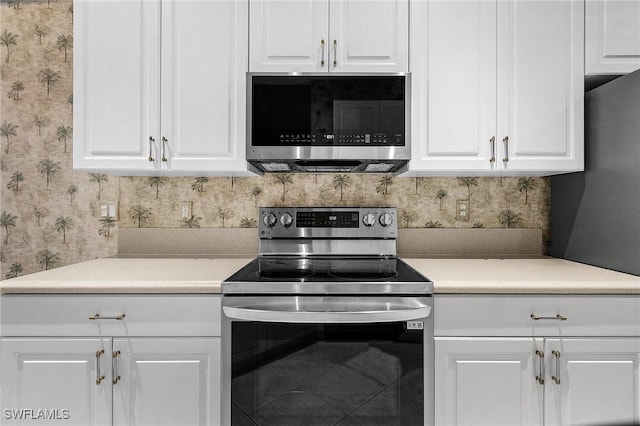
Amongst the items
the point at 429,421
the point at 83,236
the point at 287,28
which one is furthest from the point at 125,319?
the point at 287,28

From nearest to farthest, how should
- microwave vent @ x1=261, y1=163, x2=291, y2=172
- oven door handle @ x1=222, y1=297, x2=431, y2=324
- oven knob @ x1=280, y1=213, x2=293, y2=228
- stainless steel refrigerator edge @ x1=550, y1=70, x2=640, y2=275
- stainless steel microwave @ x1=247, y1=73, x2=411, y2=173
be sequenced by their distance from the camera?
1. oven door handle @ x1=222, y1=297, x2=431, y2=324
2. stainless steel refrigerator edge @ x1=550, y1=70, x2=640, y2=275
3. stainless steel microwave @ x1=247, y1=73, x2=411, y2=173
4. microwave vent @ x1=261, y1=163, x2=291, y2=172
5. oven knob @ x1=280, y1=213, x2=293, y2=228

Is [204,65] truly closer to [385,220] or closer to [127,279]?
Result: [127,279]

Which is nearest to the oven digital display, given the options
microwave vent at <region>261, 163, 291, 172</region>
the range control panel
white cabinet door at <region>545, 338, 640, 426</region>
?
the range control panel

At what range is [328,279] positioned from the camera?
140cm

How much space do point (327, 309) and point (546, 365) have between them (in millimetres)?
850

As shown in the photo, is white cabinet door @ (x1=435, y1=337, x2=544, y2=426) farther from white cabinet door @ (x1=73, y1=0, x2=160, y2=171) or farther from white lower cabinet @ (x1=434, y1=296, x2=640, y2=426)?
white cabinet door @ (x1=73, y1=0, x2=160, y2=171)

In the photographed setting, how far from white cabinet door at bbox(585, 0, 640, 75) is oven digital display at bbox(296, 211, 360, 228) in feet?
4.27

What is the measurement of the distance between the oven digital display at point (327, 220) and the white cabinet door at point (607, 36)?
4.27 feet

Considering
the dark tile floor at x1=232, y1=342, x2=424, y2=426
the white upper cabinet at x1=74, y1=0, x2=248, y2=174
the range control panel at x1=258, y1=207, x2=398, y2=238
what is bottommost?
the dark tile floor at x1=232, y1=342, x2=424, y2=426

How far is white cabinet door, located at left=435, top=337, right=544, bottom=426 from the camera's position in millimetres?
1336

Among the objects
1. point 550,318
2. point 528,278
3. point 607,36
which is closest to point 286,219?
point 528,278

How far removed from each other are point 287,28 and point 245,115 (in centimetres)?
45

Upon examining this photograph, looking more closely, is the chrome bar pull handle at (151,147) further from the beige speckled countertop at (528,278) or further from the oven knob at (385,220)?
the beige speckled countertop at (528,278)

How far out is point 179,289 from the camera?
1.34 m
